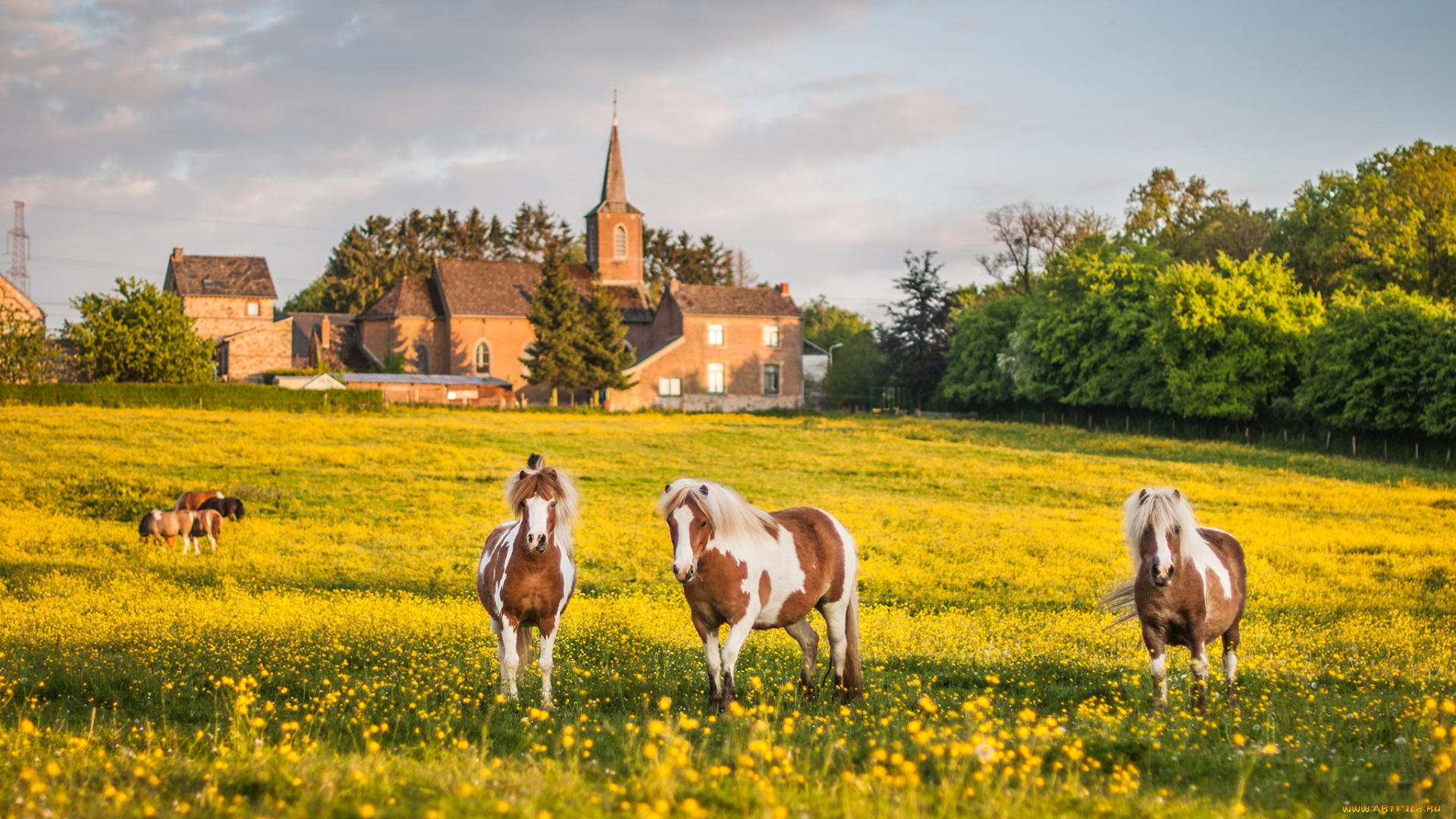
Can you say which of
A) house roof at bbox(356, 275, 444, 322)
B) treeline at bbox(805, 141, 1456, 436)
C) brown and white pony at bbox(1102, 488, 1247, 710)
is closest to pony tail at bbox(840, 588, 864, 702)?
brown and white pony at bbox(1102, 488, 1247, 710)

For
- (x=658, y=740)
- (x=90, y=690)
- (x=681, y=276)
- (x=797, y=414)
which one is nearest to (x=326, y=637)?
(x=90, y=690)

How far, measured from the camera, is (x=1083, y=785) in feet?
18.9

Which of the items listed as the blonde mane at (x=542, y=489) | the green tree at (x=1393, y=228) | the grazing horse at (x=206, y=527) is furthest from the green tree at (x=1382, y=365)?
the grazing horse at (x=206, y=527)

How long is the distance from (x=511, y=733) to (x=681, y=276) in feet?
366

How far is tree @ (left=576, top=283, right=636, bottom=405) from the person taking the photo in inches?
2717

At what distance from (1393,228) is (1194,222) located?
28709 mm

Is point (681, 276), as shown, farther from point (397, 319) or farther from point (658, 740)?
point (658, 740)

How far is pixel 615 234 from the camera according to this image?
8756cm

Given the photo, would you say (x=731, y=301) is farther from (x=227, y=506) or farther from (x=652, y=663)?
(x=652, y=663)

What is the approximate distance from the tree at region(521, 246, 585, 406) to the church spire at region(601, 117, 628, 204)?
18.4 m

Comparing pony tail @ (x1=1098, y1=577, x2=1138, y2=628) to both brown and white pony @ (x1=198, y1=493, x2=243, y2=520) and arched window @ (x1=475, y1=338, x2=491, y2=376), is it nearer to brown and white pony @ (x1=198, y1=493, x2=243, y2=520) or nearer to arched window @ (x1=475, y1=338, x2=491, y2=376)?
brown and white pony @ (x1=198, y1=493, x2=243, y2=520)

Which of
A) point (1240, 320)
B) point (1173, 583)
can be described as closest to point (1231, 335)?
point (1240, 320)

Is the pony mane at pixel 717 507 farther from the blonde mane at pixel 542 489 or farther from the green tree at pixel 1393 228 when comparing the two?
the green tree at pixel 1393 228

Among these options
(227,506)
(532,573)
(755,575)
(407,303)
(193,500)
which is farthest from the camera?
(407,303)
